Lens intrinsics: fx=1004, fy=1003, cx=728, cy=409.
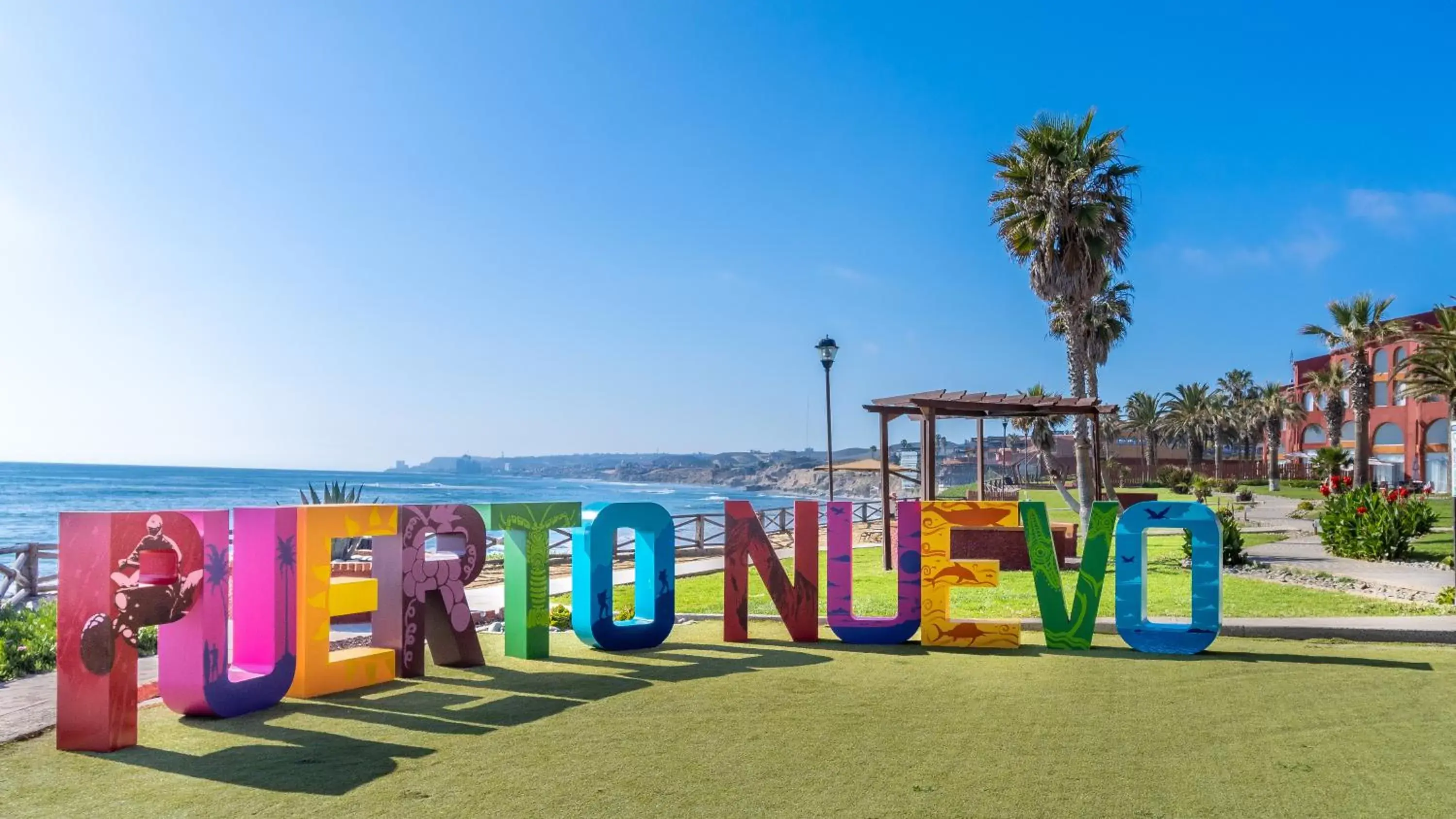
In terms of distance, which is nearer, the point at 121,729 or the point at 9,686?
the point at 121,729

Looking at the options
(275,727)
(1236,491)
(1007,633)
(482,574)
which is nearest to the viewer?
(275,727)

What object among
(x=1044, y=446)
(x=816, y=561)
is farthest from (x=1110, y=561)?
(x=1044, y=446)

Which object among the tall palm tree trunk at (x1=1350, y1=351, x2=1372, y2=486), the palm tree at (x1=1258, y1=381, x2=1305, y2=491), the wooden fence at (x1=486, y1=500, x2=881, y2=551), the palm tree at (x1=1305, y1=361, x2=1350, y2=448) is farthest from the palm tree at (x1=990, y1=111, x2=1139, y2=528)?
the palm tree at (x1=1258, y1=381, x2=1305, y2=491)

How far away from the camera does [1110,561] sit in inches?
648

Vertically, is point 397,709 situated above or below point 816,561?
below

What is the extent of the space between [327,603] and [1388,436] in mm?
80258

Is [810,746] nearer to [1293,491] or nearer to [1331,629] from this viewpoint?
[1331,629]

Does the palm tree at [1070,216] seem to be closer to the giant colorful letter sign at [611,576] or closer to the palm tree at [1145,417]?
the giant colorful letter sign at [611,576]

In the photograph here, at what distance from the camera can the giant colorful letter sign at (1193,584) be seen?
9219 mm

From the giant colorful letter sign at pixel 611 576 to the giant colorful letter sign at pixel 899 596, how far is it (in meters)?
1.62

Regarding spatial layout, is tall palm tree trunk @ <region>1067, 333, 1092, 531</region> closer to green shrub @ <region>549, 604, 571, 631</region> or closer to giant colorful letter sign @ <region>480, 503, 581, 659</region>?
green shrub @ <region>549, 604, 571, 631</region>

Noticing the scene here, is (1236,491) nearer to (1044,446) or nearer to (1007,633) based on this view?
(1044,446)

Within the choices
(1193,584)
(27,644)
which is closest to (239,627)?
(27,644)

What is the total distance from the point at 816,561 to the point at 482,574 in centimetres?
1389
